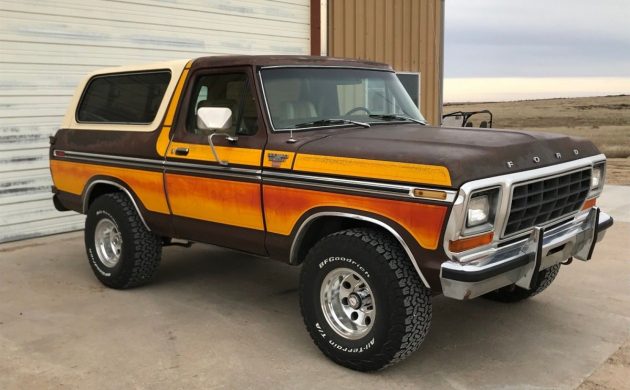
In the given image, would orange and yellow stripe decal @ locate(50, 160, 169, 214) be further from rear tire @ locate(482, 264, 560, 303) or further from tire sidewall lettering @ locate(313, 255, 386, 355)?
rear tire @ locate(482, 264, 560, 303)

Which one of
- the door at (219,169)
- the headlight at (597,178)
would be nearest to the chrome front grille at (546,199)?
the headlight at (597,178)

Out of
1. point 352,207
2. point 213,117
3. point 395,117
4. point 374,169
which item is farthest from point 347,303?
point 395,117

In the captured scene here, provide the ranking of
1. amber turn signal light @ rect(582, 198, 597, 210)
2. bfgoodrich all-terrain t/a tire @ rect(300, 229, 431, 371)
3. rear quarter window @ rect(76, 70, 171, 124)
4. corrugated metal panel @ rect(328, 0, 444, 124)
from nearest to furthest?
bfgoodrich all-terrain t/a tire @ rect(300, 229, 431, 371), amber turn signal light @ rect(582, 198, 597, 210), rear quarter window @ rect(76, 70, 171, 124), corrugated metal panel @ rect(328, 0, 444, 124)

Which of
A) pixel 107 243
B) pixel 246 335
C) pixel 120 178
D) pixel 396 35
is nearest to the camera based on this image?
pixel 246 335

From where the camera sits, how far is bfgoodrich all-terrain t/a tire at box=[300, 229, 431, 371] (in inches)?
146

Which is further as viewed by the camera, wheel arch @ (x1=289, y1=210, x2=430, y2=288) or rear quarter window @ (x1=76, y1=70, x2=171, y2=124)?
rear quarter window @ (x1=76, y1=70, x2=171, y2=124)

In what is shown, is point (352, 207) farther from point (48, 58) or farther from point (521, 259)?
point (48, 58)

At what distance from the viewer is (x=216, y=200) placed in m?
4.73

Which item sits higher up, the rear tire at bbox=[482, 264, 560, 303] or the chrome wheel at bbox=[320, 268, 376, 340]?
the chrome wheel at bbox=[320, 268, 376, 340]

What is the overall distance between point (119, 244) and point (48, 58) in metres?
3.52

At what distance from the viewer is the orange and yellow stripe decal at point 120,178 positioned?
525 centimetres

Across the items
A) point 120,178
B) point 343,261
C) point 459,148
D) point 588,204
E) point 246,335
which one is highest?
point 459,148

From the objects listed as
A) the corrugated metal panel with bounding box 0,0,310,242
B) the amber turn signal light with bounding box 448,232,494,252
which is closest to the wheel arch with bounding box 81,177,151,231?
the corrugated metal panel with bounding box 0,0,310,242

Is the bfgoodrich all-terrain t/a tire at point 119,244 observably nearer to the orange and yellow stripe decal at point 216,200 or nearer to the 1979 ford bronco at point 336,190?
the 1979 ford bronco at point 336,190
